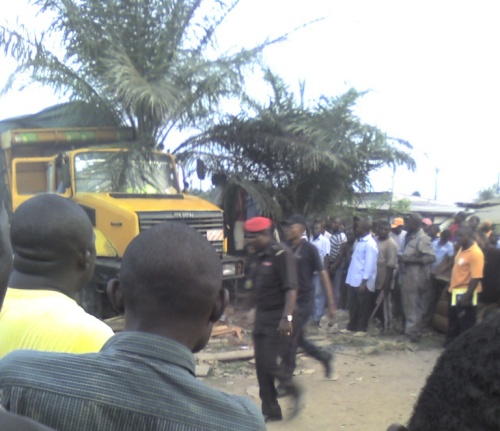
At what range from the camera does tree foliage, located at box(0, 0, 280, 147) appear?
12.2m

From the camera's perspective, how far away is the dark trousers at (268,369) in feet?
18.6

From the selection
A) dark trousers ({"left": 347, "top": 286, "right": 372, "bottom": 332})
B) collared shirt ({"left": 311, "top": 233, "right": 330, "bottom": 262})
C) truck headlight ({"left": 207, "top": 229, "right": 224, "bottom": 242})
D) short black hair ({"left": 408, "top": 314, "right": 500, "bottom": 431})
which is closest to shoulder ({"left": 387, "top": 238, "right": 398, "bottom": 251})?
dark trousers ({"left": 347, "top": 286, "right": 372, "bottom": 332})

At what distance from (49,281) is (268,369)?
142 inches

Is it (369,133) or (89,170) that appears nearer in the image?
(89,170)

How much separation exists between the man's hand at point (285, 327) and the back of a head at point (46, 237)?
11.1 ft

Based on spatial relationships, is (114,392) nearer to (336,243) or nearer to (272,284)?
(272,284)

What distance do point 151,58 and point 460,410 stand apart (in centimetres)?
1201

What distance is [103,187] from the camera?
34.3ft

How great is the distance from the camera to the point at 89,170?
1034 cm

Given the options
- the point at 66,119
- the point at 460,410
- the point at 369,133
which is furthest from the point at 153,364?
the point at 369,133

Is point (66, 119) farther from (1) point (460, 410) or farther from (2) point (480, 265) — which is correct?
(1) point (460, 410)

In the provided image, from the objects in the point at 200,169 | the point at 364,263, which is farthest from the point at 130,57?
the point at 364,263

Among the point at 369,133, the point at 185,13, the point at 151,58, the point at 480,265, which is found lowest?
the point at 480,265

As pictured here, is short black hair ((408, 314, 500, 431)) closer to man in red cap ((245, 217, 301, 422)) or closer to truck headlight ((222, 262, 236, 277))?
man in red cap ((245, 217, 301, 422))
